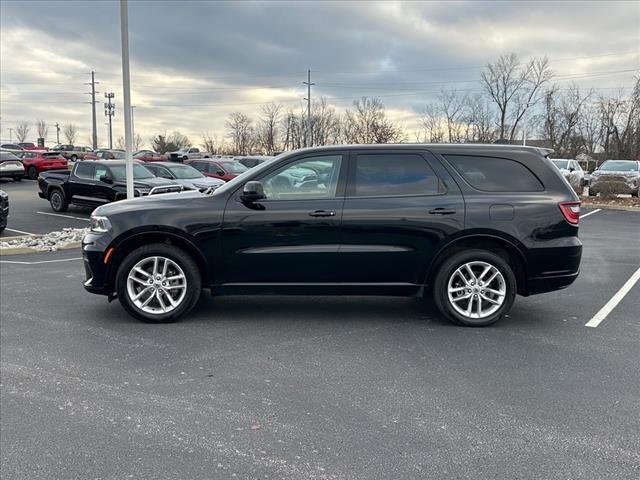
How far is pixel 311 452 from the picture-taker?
307cm

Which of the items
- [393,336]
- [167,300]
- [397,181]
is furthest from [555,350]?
[167,300]

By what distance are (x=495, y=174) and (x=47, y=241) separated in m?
9.40

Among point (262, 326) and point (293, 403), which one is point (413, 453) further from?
point (262, 326)

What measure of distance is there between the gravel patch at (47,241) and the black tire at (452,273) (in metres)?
7.75

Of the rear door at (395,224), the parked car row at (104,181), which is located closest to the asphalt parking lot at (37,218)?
the parked car row at (104,181)

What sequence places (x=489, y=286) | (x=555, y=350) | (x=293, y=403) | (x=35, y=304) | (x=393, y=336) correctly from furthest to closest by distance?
(x=35, y=304) < (x=489, y=286) < (x=393, y=336) < (x=555, y=350) < (x=293, y=403)

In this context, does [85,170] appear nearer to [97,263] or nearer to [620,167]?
[97,263]

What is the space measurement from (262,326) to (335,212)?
1.36 m

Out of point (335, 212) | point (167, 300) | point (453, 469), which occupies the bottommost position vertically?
point (453, 469)

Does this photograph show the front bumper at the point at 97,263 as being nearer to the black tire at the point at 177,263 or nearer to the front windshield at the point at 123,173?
the black tire at the point at 177,263

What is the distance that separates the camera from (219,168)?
20.7 meters

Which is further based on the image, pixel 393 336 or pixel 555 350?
pixel 393 336

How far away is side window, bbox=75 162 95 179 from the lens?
15.9 metres

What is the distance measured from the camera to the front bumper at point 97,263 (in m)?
5.48
